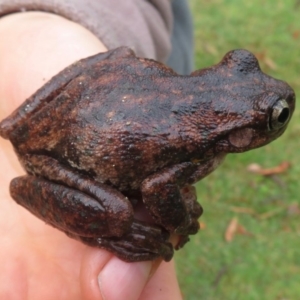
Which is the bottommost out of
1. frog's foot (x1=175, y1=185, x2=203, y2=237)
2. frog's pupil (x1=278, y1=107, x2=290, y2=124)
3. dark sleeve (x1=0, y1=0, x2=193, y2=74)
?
frog's foot (x1=175, y1=185, x2=203, y2=237)

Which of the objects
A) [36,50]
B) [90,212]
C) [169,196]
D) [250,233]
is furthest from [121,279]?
[250,233]

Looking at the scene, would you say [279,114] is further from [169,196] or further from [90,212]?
[90,212]

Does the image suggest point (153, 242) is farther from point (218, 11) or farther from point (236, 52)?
point (218, 11)

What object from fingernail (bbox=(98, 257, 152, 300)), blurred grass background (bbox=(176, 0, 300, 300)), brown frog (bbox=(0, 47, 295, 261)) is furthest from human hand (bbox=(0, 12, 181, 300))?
blurred grass background (bbox=(176, 0, 300, 300))

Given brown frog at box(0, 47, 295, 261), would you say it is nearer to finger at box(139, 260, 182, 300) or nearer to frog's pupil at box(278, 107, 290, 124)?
frog's pupil at box(278, 107, 290, 124)

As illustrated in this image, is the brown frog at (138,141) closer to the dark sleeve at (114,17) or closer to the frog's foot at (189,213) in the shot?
the frog's foot at (189,213)

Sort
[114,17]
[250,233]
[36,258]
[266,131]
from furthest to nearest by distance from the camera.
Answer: [250,233]
[114,17]
[36,258]
[266,131]

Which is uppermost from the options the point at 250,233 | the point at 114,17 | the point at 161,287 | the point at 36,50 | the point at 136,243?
the point at 36,50
